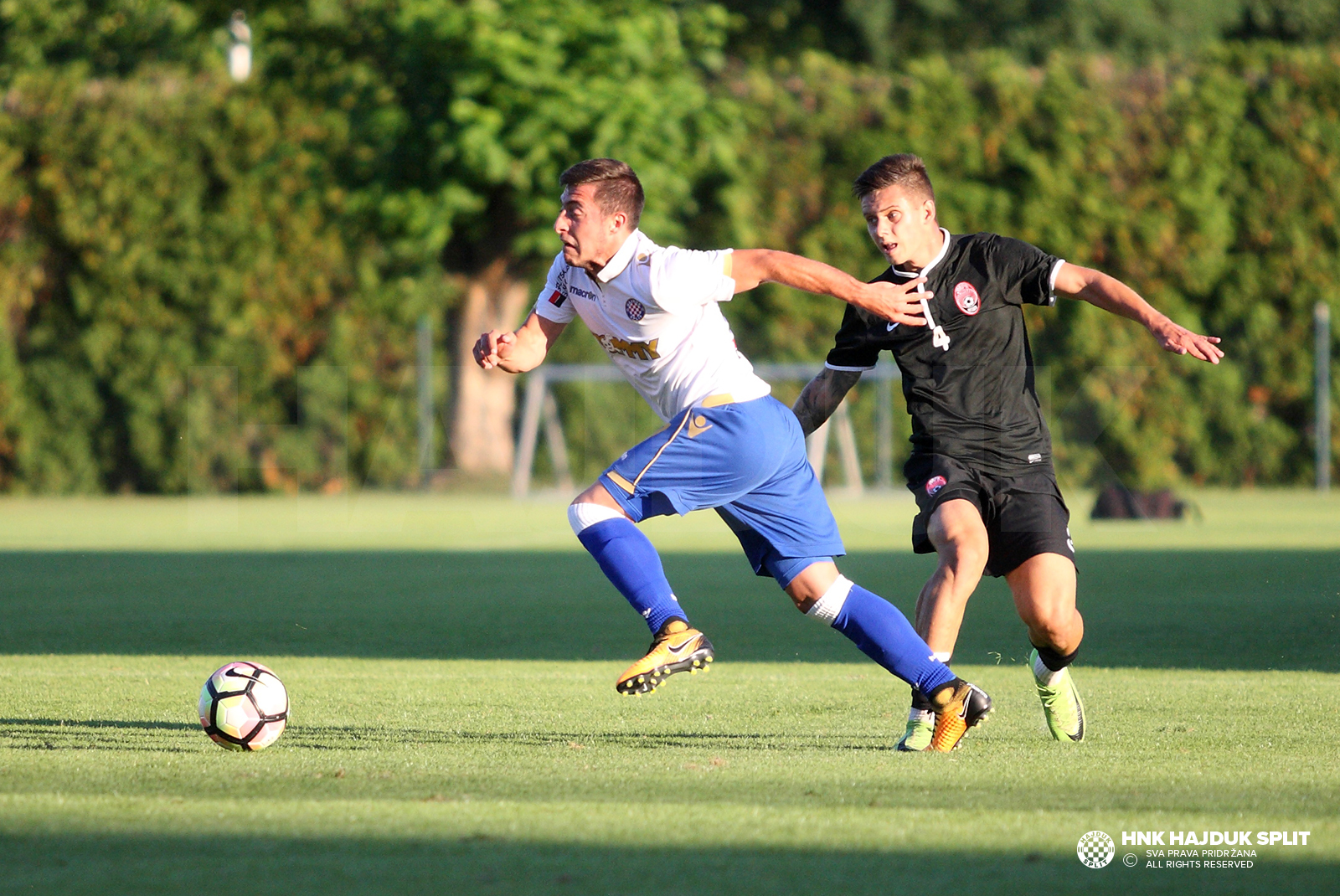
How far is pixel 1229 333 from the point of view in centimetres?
2044

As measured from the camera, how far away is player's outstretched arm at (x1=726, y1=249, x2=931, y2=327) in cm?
495

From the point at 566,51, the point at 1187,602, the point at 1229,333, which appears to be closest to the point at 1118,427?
the point at 1229,333

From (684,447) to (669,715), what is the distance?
109 centimetres

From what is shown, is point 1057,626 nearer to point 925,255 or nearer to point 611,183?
point 925,255

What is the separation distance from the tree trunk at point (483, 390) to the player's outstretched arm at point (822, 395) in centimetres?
1494

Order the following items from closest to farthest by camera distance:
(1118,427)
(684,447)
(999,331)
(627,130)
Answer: (684,447) < (999,331) < (627,130) < (1118,427)

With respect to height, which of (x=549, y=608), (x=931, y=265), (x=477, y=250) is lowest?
(x=549, y=608)

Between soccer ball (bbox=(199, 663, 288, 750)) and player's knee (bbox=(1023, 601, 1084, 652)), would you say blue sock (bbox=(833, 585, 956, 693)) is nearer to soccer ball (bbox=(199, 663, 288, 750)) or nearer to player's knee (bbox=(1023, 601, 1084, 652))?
player's knee (bbox=(1023, 601, 1084, 652))

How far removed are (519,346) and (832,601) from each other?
1317 millimetres

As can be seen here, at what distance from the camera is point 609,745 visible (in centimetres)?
505

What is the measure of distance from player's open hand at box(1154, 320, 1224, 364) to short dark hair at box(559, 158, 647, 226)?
166cm

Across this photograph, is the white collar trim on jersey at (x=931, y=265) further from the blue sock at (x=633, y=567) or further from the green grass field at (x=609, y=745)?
the green grass field at (x=609, y=745)

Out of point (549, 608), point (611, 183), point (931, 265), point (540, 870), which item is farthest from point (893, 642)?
point (549, 608)

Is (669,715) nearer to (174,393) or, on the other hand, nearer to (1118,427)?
(1118,427)
